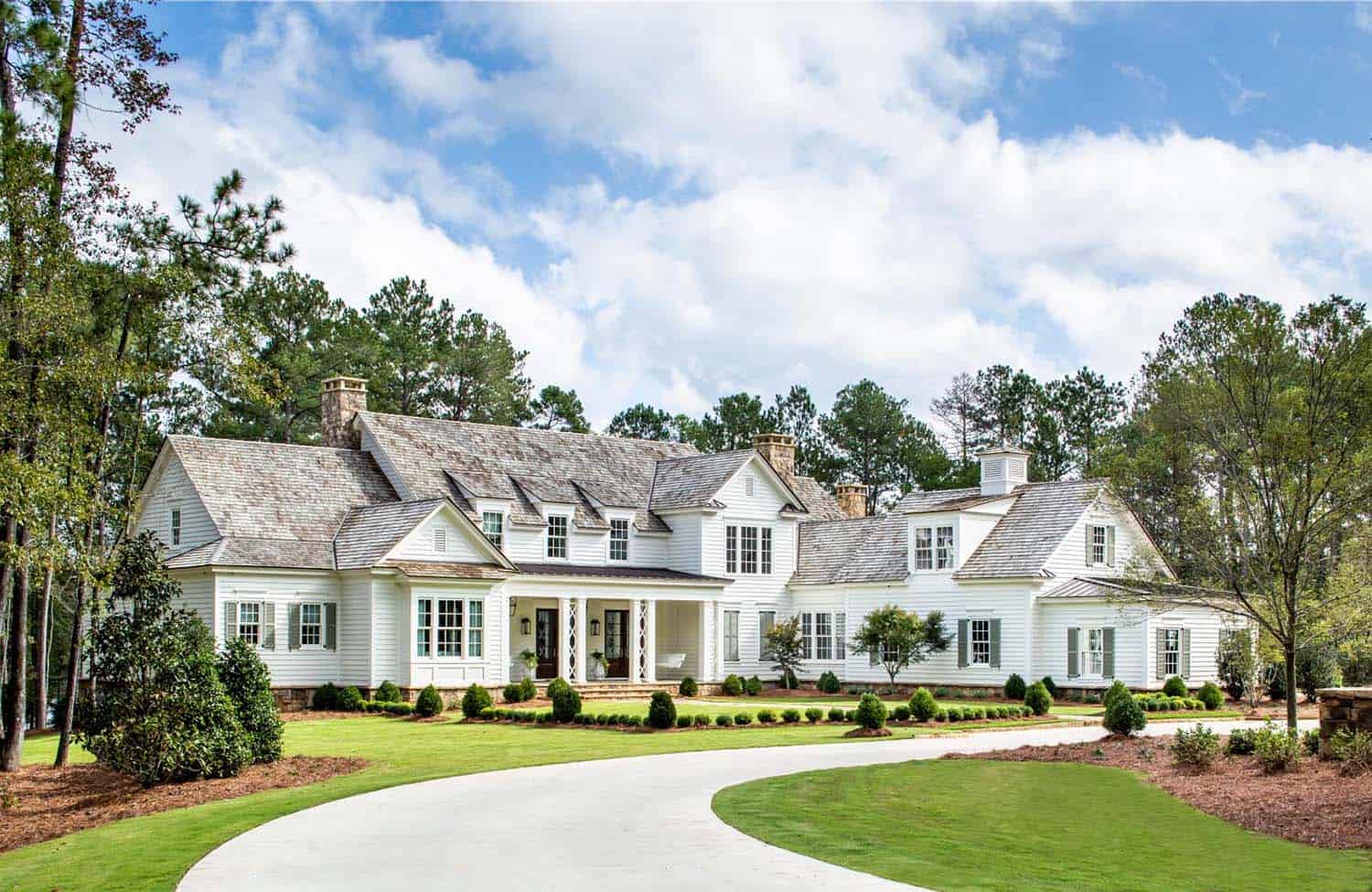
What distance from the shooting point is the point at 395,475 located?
40375mm

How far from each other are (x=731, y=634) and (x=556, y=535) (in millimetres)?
6623

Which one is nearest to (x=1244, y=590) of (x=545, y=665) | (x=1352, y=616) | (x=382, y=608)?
(x=1352, y=616)

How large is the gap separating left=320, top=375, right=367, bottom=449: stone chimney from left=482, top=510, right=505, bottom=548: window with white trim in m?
4.60

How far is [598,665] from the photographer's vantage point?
4259 cm

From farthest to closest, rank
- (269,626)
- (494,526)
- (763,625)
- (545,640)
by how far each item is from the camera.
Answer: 1. (763,625)
2. (545,640)
3. (494,526)
4. (269,626)

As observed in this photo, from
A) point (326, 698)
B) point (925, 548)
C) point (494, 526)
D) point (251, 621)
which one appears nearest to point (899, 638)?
point (925, 548)

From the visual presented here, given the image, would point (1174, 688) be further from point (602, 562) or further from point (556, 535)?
point (556, 535)

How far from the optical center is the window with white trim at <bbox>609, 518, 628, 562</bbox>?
144 ft

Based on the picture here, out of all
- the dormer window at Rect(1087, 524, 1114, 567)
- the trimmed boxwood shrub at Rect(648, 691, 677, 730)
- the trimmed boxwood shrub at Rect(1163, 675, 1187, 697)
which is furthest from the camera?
the dormer window at Rect(1087, 524, 1114, 567)

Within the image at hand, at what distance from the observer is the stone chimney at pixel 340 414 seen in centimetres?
4212

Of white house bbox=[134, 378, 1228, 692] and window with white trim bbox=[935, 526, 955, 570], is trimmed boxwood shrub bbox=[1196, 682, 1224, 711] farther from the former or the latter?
window with white trim bbox=[935, 526, 955, 570]

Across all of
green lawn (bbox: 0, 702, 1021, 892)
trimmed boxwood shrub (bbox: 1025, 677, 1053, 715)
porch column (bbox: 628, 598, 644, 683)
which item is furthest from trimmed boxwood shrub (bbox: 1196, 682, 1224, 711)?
porch column (bbox: 628, 598, 644, 683)

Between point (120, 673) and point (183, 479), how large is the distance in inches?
750

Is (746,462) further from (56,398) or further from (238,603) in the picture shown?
(56,398)
